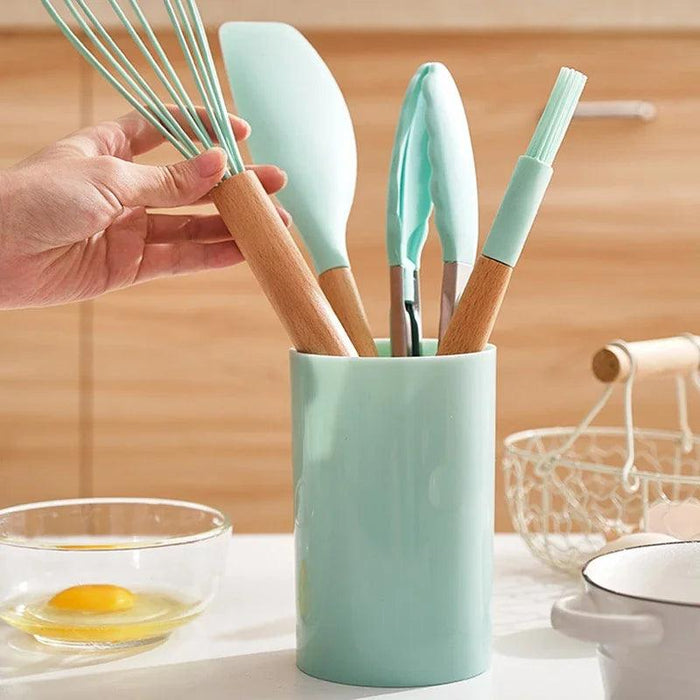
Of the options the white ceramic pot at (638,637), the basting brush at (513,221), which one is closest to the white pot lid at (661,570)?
the white ceramic pot at (638,637)

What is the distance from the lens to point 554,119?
0.61 metres

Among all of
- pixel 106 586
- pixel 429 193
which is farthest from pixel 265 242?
pixel 106 586

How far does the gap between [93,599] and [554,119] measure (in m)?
0.38

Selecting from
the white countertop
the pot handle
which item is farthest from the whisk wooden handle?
the pot handle

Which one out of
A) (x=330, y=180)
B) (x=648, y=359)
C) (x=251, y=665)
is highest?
(x=330, y=180)

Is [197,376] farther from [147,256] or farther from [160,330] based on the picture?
[147,256]

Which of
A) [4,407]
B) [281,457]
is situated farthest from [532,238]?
[4,407]

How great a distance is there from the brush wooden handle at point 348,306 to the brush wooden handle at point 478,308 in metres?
0.06

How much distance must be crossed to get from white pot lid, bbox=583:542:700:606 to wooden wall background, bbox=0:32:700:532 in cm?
116

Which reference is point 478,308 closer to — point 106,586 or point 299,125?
point 299,125

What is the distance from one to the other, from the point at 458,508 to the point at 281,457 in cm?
112

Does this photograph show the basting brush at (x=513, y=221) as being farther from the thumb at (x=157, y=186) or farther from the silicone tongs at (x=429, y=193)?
the thumb at (x=157, y=186)

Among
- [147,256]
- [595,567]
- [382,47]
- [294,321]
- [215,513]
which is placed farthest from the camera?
[382,47]

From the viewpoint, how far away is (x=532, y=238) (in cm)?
172
